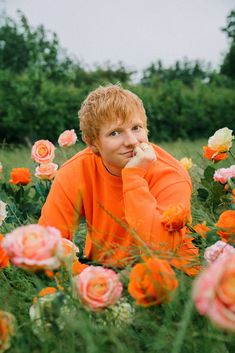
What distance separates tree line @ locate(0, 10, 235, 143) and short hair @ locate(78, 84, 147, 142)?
18.0 feet

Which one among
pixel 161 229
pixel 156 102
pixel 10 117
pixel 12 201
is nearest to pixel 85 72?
pixel 156 102

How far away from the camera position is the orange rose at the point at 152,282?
938mm

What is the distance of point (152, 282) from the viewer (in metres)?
0.93

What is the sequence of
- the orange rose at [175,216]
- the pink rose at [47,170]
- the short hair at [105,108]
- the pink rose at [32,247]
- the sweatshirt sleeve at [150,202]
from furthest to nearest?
the pink rose at [47,170] → the short hair at [105,108] → the sweatshirt sleeve at [150,202] → the orange rose at [175,216] → the pink rose at [32,247]

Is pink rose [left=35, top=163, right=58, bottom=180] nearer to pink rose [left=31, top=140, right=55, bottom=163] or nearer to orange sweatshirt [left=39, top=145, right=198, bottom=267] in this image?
pink rose [left=31, top=140, right=55, bottom=163]

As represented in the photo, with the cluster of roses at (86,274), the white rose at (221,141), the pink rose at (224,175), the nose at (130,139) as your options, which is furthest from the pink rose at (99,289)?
the white rose at (221,141)

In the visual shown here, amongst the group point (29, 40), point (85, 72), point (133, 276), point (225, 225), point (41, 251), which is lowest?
point (85, 72)

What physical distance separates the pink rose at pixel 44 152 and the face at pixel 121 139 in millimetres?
729

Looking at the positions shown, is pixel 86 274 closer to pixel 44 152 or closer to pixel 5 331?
pixel 5 331

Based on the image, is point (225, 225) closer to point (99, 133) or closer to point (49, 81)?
point (99, 133)

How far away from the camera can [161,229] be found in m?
1.63

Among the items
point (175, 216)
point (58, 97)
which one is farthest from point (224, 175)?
point (58, 97)

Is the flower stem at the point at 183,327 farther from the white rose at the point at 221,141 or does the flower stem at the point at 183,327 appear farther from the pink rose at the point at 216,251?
the white rose at the point at 221,141

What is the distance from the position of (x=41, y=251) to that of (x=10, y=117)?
1065 cm
